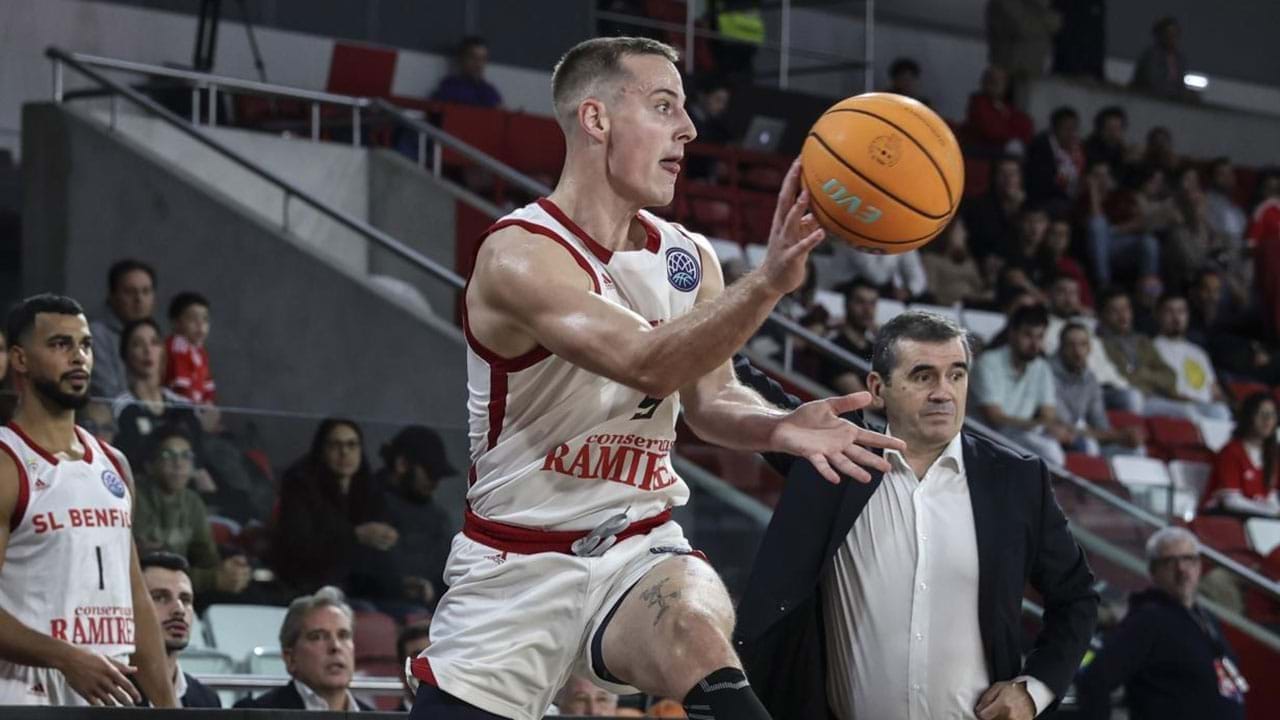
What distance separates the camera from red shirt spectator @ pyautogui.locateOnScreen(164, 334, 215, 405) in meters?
9.62

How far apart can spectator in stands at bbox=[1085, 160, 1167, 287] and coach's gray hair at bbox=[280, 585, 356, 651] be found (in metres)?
9.92

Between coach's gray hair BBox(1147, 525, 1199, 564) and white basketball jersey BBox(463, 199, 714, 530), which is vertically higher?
white basketball jersey BBox(463, 199, 714, 530)

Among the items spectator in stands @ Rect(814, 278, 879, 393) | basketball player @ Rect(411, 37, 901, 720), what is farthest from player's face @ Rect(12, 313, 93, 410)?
spectator in stands @ Rect(814, 278, 879, 393)

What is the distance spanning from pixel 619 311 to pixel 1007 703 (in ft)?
6.07

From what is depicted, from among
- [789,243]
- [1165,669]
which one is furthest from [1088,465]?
[789,243]

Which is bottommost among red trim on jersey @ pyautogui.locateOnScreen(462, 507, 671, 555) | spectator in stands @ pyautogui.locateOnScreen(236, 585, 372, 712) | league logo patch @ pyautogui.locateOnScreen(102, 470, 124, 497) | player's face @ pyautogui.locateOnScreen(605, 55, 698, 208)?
spectator in stands @ pyautogui.locateOnScreen(236, 585, 372, 712)

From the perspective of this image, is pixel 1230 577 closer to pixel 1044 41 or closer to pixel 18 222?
pixel 18 222

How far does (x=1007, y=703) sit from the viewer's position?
5277 millimetres

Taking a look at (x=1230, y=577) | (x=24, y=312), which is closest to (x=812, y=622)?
(x=24, y=312)

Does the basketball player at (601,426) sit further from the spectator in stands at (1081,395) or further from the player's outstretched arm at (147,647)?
the spectator in stands at (1081,395)

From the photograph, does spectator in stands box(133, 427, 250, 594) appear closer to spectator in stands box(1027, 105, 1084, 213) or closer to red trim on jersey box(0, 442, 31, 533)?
red trim on jersey box(0, 442, 31, 533)

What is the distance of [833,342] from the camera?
11.6 m

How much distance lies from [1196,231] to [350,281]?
8788 millimetres

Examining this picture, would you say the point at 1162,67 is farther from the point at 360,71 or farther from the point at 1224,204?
the point at 360,71
